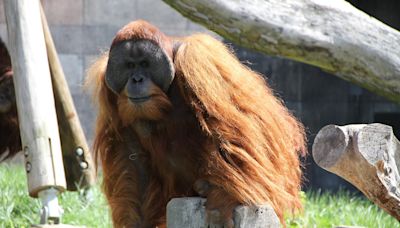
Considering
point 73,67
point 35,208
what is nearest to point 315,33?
point 35,208

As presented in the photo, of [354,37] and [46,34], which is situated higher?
[354,37]

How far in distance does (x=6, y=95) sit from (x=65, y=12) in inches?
69.8

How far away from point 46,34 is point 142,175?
1824 mm

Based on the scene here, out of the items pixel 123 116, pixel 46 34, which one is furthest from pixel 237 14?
pixel 46 34

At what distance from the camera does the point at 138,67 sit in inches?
157

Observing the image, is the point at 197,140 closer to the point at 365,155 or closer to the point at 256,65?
the point at 365,155

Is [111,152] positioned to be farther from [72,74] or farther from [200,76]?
[72,74]

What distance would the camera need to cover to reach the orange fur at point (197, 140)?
380cm

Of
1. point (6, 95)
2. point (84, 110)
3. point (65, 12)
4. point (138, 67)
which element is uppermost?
point (138, 67)

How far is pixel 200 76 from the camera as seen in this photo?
12.5 ft

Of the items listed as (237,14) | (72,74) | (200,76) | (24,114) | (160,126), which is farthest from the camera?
(72,74)

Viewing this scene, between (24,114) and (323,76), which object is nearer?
(24,114)

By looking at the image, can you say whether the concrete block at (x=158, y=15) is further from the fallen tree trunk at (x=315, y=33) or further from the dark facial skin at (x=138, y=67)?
the fallen tree trunk at (x=315, y=33)

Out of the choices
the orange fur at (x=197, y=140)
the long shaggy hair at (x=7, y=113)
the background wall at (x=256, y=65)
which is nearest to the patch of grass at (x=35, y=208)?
the long shaggy hair at (x=7, y=113)
